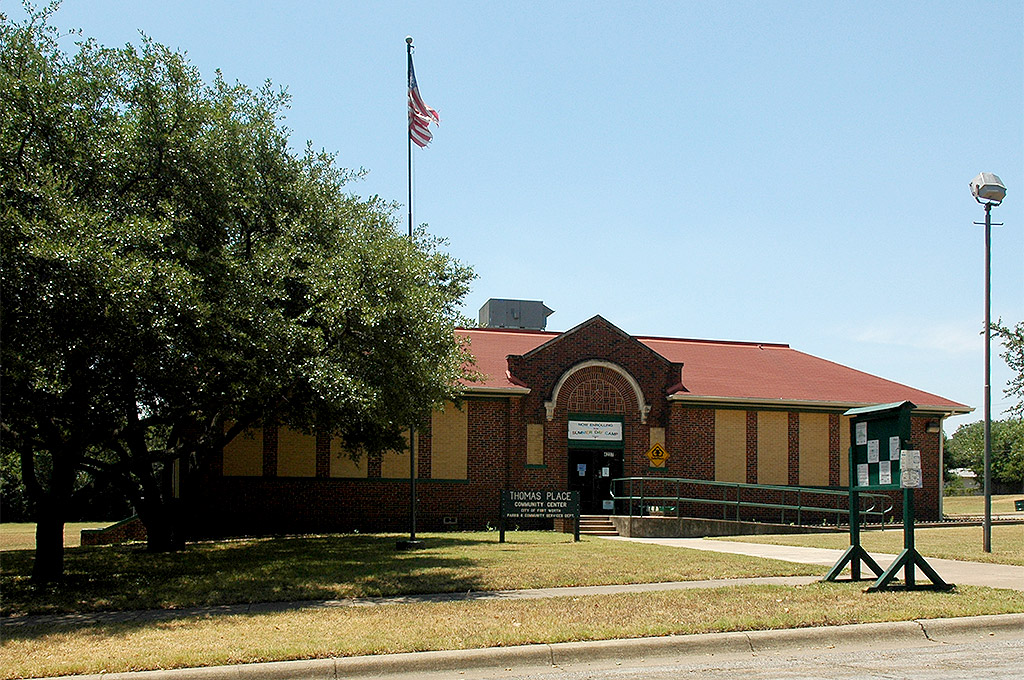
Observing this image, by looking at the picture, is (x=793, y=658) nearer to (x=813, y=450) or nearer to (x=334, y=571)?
(x=334, y=571)

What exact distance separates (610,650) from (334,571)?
6906 millimetres

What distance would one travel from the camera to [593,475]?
28.8m

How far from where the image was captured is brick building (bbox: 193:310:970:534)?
26797 mm

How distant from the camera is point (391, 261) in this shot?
52.4ft

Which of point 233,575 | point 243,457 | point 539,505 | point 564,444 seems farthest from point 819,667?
point 243,457

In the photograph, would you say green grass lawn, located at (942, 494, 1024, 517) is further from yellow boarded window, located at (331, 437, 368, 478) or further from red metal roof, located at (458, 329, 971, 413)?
yellow boarded window, located at (331, 437, 368, 478)

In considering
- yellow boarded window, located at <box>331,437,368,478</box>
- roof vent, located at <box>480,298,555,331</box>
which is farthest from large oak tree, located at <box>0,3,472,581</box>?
roof vent, located at <box>480,298,555,331</box>

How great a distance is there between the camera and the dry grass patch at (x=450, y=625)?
27.5 feet

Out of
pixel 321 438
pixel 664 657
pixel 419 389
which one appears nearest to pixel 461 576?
pixel 419 389

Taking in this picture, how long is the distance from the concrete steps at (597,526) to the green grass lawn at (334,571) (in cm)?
545

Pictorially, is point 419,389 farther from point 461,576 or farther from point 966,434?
point 966,434

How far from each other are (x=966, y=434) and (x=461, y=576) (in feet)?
352

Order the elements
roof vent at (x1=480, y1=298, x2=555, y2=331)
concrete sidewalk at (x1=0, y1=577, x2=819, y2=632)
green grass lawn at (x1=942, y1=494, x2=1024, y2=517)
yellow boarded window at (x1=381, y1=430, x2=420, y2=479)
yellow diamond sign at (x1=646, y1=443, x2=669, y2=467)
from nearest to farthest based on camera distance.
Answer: concrete sidewalk at (x1=0, y1=577, x2=819, y2=632)
yellow boarded window at (x1=381, y1=430, x2=420, y2=479)
yellow diamond sign at (x1=646, y1=443, x2=669, y2=467)
roof vent at (x1=480, y1=298, x2=555, y2=331)
green grass lawn at (x1=942, y1=494, x2=1024, y2=517)

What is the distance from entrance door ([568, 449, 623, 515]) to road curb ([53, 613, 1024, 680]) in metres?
18.9
